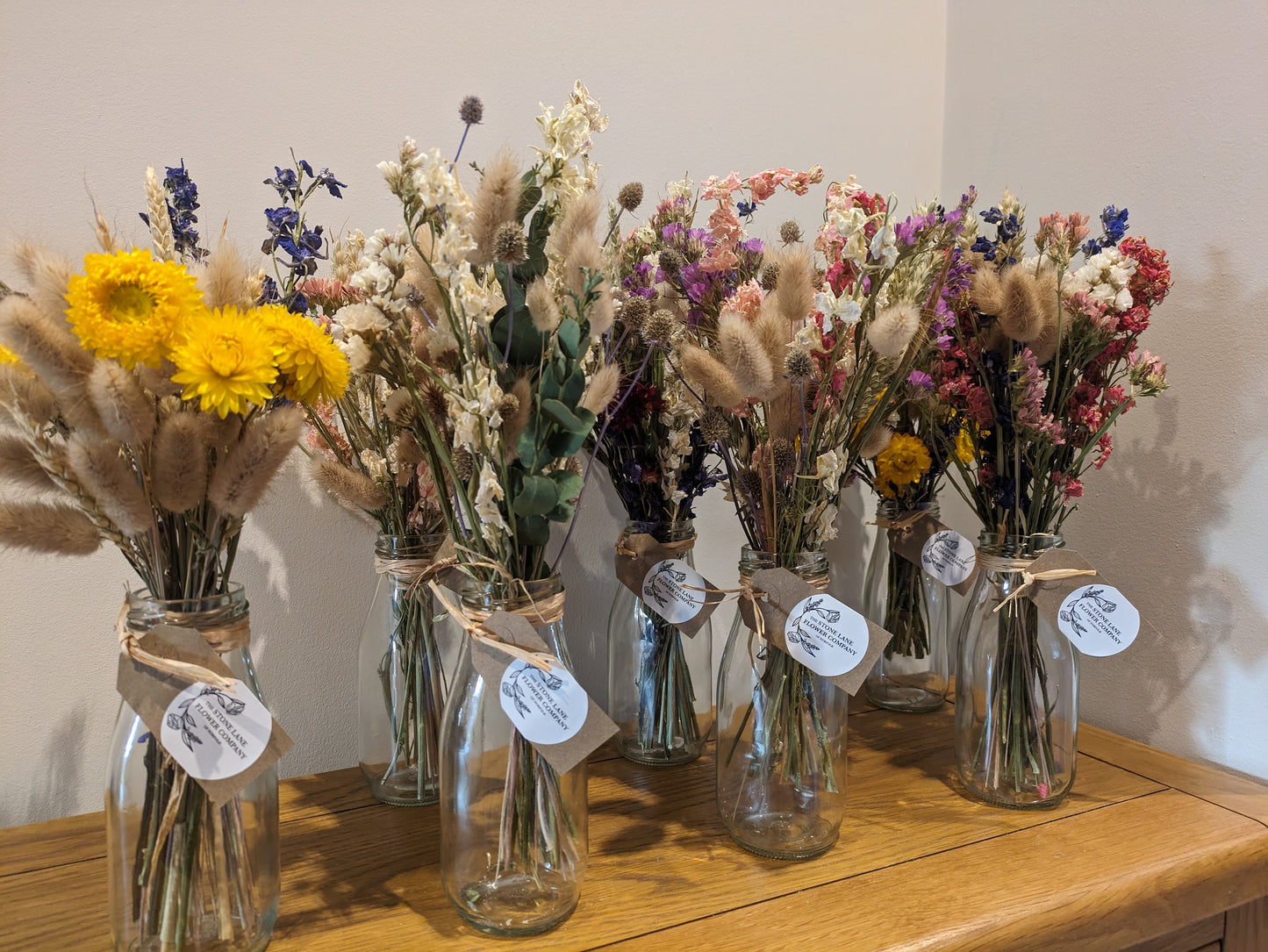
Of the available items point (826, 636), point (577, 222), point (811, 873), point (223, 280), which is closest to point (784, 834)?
point (811, 873)

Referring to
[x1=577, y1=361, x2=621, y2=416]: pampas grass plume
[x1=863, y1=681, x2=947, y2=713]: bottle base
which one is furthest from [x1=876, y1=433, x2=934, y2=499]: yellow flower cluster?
[x1=577, y1=361, x2=621, y2=416]: pampas grass plume

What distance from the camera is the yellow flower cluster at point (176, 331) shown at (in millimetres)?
605

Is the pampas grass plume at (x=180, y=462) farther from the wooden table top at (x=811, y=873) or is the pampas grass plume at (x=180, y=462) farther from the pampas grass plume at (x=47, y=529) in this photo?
the wooden table top at (x=811, y=873)

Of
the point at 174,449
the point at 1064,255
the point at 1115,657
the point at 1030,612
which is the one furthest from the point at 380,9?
the point at 1115,657

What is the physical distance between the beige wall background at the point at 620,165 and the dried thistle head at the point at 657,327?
48cm

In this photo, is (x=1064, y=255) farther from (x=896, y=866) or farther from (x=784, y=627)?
(x=896, y=866)

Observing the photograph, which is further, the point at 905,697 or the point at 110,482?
the point at 905,697

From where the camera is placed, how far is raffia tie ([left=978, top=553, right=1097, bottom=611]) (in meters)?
0.96

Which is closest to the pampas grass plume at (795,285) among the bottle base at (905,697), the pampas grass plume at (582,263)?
the pampas grass plume at (582,263)

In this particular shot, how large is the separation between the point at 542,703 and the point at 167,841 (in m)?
0.31

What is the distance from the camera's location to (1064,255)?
955 mm

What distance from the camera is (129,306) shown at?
62 centimetres

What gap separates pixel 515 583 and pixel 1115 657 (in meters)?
0.96

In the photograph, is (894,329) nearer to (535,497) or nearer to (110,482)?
(535,497)
